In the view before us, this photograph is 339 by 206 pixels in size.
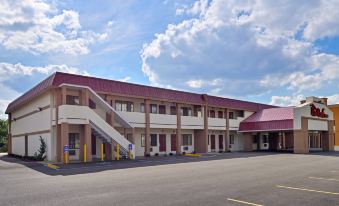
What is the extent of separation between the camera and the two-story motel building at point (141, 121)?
986 inches

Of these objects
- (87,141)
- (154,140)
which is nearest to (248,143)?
(154,140)

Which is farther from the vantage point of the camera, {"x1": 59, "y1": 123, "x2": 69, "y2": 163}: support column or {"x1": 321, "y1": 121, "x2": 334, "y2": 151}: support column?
{"x1": 321, "y1": 121, "x2": 334, "y2": 151}: support column

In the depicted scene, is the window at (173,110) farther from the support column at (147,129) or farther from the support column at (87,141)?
the support column at (87,141)

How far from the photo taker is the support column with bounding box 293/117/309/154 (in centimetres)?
3484

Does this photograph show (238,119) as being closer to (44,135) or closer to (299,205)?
(44,135)

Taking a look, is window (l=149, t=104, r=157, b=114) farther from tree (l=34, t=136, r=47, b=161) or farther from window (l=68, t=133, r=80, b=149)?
tree (l=34, t=136, r=47, b=161)

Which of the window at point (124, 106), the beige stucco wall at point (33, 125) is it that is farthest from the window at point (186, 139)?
the beige stucco wall at point (33, 125)

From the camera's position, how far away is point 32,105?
3086 cm

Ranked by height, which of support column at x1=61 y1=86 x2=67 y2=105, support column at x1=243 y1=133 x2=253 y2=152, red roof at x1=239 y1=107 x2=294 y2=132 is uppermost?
support column at x1=61 y1=86 x2=67 y2=105

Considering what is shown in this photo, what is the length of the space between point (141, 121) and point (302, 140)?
1740 cm

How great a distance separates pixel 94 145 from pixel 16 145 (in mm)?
13218

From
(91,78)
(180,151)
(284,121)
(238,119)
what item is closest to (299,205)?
(91,78)

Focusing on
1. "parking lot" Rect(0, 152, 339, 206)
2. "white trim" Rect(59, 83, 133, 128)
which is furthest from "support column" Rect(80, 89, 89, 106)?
"parking lot" Rect(0, 152, 339, 206)

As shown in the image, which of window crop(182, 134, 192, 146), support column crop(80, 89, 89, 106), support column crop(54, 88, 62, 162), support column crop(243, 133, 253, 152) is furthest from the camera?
support column crop(243, 133, 253, 152)
